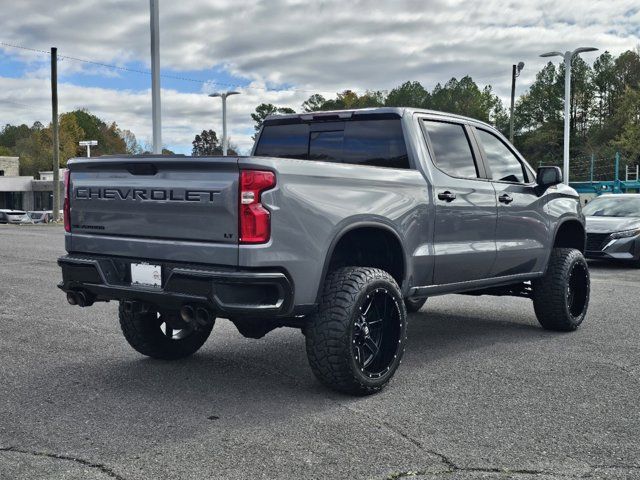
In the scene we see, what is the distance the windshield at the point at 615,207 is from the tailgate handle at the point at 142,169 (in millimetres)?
12532

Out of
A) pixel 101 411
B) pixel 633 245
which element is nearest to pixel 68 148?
pixel 633 245

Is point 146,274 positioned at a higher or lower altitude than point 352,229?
lower

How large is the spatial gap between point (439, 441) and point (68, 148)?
349 feet

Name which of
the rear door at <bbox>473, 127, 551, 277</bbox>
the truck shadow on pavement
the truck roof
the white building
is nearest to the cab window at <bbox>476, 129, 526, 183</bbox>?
the rear door at <bbox>473, 127, 551, 277</bbox>

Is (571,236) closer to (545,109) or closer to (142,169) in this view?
(142,169)

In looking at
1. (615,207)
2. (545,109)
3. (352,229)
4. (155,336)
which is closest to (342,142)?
(352,229)

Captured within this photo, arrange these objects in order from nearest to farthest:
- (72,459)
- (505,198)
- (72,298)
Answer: (72,459) < (72,298) < (505,198)

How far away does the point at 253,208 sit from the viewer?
4.44 metres

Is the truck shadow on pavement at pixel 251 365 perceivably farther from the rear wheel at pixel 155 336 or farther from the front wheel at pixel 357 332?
the front wheel at pixel 357 332

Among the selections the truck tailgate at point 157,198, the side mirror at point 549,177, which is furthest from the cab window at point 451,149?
the truck tailgate at point 157,198

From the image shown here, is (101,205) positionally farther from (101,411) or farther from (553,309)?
(553,309)

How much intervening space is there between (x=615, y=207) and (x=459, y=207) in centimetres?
1075

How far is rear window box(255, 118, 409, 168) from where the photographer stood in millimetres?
5984

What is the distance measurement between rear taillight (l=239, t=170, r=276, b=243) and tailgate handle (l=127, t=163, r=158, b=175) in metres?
0.72
